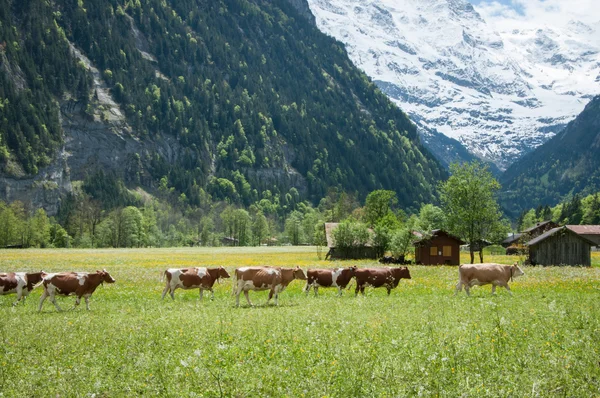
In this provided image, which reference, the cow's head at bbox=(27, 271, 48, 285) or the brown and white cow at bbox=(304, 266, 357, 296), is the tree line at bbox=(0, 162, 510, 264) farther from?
the cow's head at bbox=(27, 271, 48, 285)

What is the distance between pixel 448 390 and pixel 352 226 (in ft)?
265

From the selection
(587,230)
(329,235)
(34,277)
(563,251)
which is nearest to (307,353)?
(34,277)

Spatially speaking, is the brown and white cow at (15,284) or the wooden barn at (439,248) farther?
the wooden barn at (439,248)

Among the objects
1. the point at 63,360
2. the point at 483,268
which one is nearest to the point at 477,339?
the point at 63,360

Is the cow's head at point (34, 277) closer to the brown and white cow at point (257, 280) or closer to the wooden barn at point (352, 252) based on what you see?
the brown and white cow at point (257, 280)

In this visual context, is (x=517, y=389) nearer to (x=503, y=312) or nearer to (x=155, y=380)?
(x=155, y=380)

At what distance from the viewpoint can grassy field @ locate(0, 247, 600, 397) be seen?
11984 millimetres

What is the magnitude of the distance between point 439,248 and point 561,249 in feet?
52.9

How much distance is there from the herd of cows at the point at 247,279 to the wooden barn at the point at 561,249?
155 ft

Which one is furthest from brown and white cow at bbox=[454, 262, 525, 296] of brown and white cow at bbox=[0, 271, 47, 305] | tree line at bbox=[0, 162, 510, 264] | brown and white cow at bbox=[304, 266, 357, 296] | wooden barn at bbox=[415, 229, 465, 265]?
wooden barn at bbox=[415, 229, 465, 265]

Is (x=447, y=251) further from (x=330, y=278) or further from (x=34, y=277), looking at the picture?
(x=34, y=277)

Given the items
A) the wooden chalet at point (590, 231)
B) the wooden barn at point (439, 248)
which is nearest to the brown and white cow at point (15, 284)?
the wooden barn at point (439, 248)

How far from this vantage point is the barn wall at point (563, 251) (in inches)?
2958

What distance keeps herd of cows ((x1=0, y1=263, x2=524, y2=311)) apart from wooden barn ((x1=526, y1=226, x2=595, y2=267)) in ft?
155
